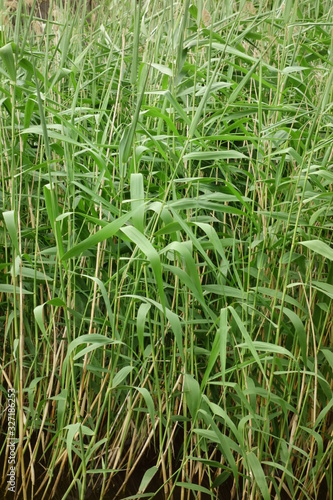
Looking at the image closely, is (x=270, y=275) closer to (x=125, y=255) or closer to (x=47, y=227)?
(x=125, y=255)

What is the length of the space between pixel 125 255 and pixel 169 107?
1.25ft

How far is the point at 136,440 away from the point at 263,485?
17.8 inches

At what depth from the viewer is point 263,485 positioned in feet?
4.18

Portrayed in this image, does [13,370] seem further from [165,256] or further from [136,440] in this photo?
[165,256]

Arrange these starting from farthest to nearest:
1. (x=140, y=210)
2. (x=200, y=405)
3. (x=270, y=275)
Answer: (x=270, y=275) < (x=200, y=405) < (x=140, y=210)

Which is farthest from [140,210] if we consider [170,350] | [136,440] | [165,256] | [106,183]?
[136,440]

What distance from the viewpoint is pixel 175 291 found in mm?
1464

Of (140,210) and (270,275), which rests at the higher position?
(140,210)

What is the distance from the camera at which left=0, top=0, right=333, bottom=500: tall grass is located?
51.4 inches

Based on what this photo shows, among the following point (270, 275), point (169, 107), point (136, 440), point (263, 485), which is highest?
point (169, 107)

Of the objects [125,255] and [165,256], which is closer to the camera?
[165,256]

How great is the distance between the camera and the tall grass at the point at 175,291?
51.4 inches

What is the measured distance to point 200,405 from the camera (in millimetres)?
1372

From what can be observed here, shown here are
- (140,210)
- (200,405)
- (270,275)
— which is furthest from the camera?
(270,275)
